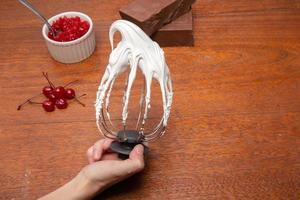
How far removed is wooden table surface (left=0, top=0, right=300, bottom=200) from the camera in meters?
0.53

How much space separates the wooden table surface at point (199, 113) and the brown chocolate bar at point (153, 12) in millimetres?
59

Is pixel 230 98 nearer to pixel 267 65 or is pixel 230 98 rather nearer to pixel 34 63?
pixel 267 65

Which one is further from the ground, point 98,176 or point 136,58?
point 136,58

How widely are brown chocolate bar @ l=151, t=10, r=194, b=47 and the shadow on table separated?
255mm

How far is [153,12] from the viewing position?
0.64 metres

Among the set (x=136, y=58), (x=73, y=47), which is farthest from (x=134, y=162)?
(x=73, y=47)

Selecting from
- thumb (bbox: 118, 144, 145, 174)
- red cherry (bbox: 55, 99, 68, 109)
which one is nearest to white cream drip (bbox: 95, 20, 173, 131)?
thumb (bbox: 118, 144, 145, 174)

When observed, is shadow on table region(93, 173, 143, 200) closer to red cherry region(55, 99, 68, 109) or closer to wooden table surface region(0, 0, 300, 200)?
wooden table surface region(0, 0, 300, 200)

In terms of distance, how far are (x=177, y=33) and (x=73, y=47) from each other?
0.17 metres

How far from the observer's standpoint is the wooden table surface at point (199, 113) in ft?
1.73

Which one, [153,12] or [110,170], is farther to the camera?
[153,12]

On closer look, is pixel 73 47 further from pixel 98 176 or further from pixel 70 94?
pixel 98 176

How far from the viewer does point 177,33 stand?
67cm

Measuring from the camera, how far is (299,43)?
0.68 m
